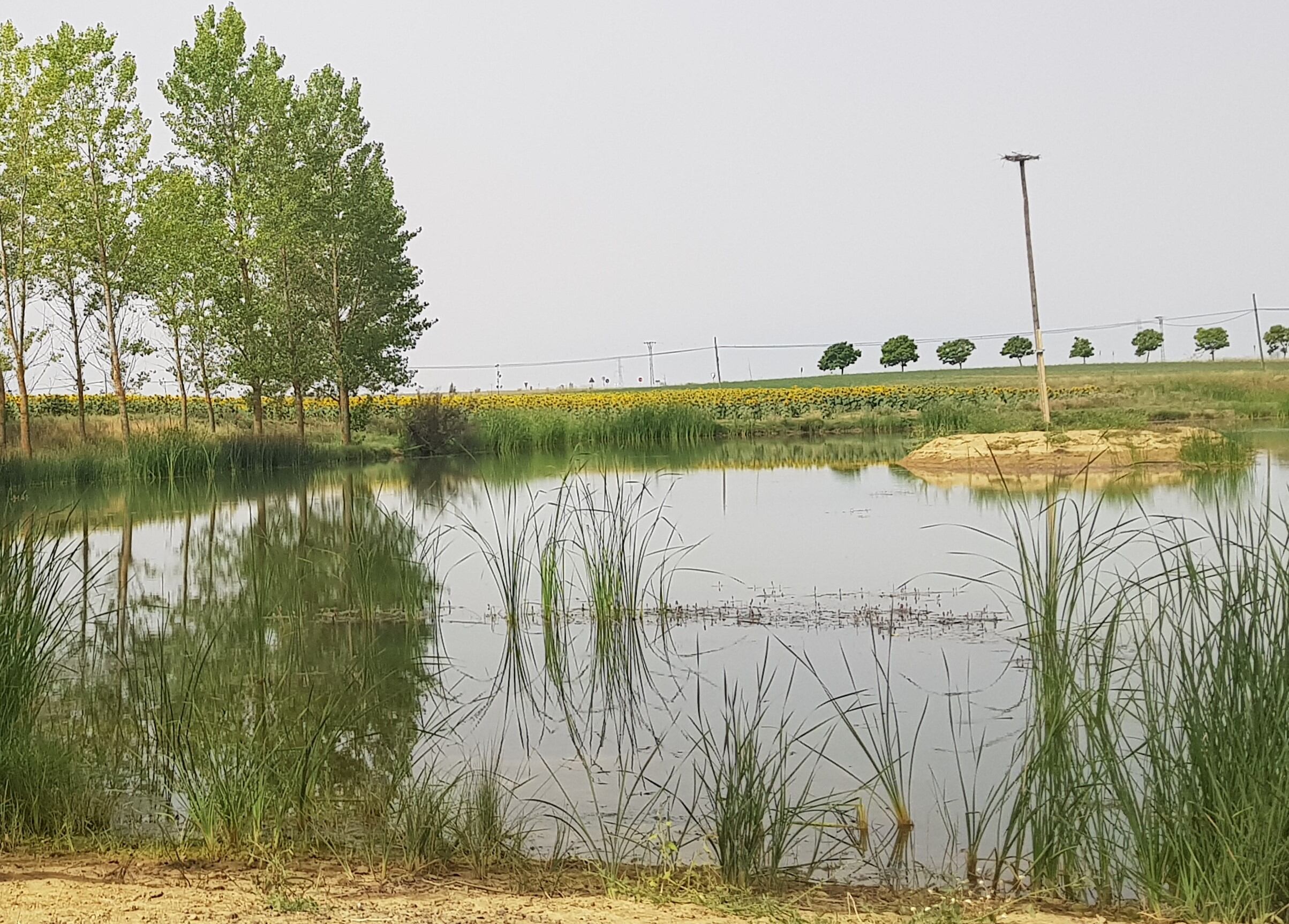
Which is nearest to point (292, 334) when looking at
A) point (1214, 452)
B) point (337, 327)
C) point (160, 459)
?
point (337, 327)

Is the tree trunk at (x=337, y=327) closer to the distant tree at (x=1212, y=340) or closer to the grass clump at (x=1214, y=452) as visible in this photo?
the grass clump at (x=1214, y=452)

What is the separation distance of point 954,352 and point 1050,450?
2415 inches

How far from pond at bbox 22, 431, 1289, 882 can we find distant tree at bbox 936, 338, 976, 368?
2626 inches

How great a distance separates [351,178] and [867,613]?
1038 inches

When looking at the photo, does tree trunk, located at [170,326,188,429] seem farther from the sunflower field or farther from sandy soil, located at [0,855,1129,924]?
sandy soil, located at [0,855,1129,924]

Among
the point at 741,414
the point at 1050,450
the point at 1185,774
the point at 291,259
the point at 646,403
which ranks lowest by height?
the point at 1185,774

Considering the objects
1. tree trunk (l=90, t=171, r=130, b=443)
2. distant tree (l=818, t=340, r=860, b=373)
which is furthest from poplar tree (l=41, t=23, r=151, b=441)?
distant tree (l=818, t=340, r=860, b=373)

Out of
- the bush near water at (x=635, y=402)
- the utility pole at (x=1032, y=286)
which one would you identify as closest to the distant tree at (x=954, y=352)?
the bush near water at (x=635, y=402)

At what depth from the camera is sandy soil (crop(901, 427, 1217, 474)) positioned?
64.8ft

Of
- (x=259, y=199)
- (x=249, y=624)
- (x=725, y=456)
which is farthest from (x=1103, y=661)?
(x=259, y=199)

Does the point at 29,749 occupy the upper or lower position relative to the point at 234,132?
lower

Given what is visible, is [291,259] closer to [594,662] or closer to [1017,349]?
[594,662]

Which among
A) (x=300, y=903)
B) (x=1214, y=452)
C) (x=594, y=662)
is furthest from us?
(x=1214, y=452)

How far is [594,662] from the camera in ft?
23.9
